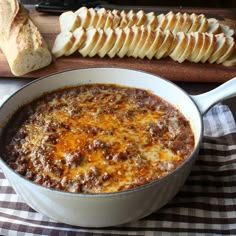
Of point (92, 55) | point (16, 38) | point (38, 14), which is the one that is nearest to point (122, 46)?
point (92, 55)

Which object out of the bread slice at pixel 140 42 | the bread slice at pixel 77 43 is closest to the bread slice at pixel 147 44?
the bread slice at pixel 140 42

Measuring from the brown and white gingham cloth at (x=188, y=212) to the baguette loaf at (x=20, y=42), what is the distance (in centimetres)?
63

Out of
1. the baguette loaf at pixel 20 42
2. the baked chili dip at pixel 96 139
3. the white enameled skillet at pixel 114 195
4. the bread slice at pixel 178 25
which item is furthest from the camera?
the bread slice at pixel 178 25

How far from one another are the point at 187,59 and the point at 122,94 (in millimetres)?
542

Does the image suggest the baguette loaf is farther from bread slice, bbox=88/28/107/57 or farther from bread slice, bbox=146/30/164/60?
bread slice, bbox=146/30/164/60

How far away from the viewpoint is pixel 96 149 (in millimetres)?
1223

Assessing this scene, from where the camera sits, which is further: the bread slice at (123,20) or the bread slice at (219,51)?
the bread slice at (123,20)

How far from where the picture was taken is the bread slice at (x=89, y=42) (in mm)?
1917

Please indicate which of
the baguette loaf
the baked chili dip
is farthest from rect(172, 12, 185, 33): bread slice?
the baked chili dip

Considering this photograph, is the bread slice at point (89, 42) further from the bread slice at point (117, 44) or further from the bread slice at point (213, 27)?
the bread slice at point (213, 27)

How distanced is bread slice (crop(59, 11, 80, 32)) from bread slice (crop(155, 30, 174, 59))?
40 centimetres

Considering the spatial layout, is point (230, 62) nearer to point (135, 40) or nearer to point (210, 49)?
point (210, 49)

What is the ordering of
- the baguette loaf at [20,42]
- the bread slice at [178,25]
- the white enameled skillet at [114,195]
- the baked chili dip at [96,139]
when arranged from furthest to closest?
the bread slice at [178,25] < the baguette loaf at [20,42] < the baked chili dip at [96,139] < the white enameled skillet at [114,195]

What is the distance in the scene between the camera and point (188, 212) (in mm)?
1212
